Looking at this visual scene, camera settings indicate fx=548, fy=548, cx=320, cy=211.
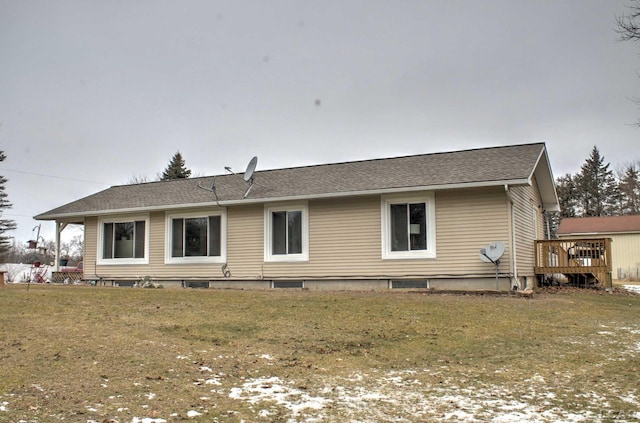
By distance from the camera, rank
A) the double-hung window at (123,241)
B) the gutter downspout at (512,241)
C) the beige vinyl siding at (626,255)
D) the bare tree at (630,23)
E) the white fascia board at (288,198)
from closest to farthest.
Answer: the bare tree at (630,23) < the white fascia board at (288,198) < the gutter downspout at (512,241) < the double-hung window at (123,241) < the beige vinyl siding at (626,255)

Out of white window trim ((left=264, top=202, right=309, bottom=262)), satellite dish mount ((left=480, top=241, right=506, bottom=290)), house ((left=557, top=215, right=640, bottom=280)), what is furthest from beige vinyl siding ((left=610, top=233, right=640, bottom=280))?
white window trim ((left=264, top=202, right=309, bottom=262))

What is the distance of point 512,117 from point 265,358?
18328mm

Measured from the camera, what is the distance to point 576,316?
10.0 meters

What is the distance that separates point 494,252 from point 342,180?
5.14 metres

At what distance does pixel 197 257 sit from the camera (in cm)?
1742

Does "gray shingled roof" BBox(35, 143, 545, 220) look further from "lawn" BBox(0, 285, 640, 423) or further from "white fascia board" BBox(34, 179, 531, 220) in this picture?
"lawn" BBox(0, 285, 640, 423)

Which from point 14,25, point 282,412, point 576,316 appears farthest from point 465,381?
point 14,25

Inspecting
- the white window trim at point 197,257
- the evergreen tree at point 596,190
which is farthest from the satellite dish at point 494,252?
the evergreen tree at point 596,190

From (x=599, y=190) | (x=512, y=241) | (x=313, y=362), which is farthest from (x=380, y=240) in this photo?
(x=599, y=190)

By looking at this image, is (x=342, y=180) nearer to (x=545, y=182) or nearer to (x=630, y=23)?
(x=545, y=182)

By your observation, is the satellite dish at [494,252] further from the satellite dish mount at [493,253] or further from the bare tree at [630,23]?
the bare tree at [630,23]

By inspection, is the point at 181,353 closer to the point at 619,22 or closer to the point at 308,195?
the point at 308,195

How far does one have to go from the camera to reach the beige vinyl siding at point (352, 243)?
13.8m

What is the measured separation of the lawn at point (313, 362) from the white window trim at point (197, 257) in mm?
6136
